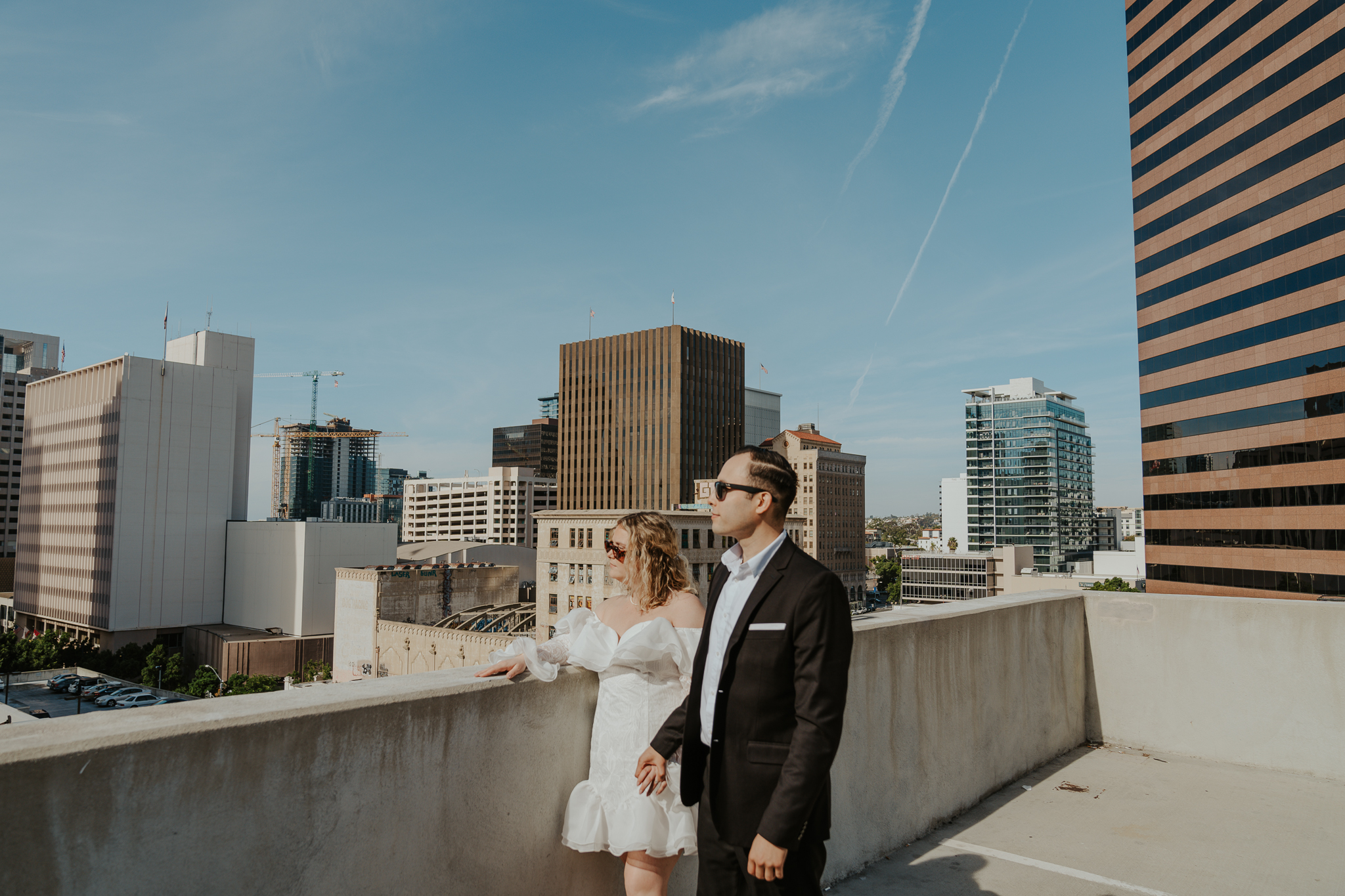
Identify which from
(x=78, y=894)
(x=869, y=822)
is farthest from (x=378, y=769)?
(x=869, y=822)

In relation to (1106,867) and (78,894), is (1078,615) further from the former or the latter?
(78,894)

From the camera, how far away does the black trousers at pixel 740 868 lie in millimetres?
2164

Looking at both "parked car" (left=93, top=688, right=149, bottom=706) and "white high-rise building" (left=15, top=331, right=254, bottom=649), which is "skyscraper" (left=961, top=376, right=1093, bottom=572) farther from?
"parked car" (left=93, top=688, right=149, bottom=706)

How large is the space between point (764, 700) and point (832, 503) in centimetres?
13440

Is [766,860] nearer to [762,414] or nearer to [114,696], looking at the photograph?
[114,696]

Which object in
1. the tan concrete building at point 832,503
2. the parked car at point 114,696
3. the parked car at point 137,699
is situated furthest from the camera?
the tan concrete building at point 832,503

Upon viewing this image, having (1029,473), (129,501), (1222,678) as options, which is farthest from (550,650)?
(1029,473)

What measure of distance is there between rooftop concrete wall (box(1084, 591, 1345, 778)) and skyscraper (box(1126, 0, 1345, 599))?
4423 cm

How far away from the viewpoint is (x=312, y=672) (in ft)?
233

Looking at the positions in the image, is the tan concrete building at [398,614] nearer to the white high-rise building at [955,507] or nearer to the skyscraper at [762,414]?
the skyscraper at [762,414]

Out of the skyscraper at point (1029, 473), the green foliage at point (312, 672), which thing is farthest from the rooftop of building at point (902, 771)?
the skyscraper at point (1029, 473)

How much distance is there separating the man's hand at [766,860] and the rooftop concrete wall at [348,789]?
0.94 m

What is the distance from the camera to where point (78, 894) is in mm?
1658

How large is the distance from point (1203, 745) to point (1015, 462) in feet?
428
